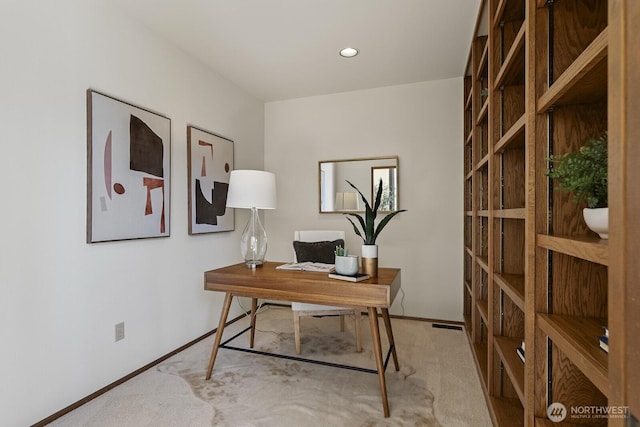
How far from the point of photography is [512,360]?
1494 millimetres

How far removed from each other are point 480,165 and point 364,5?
4.30 feet

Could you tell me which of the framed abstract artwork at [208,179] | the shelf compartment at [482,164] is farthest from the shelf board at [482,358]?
the framed abstract artwork at [208,179]

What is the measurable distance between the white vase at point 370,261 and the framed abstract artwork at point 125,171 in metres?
1.56

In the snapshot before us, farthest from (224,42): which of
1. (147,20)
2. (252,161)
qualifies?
(252,161)

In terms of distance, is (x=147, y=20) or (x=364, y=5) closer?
(x=364, y=5)

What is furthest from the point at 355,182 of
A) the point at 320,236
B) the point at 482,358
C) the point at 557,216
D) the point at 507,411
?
the point at 557,216

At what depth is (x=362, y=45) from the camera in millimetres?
2656

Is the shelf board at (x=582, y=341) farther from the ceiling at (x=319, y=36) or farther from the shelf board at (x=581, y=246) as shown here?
the ceiling at (x=319, y=36)

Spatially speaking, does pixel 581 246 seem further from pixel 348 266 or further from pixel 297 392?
pixel 297 392

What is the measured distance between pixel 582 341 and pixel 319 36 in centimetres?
248

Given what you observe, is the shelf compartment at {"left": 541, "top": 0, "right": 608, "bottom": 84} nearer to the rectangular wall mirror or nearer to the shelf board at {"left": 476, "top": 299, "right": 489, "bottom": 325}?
the shelf board at {"left": 476, "top": 299, "right": 489, "bottom": 325}

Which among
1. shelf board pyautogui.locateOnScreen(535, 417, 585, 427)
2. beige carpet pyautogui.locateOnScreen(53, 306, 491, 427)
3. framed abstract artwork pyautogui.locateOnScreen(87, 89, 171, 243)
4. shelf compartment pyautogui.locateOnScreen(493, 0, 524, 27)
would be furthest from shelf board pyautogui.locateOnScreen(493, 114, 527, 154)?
framed abstract artwork pyautogui.locateOnScreen(87, 89, 171, 243)

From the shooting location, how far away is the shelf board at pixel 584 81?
75cm

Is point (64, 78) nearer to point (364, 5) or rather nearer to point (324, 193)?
point (364, 5)
